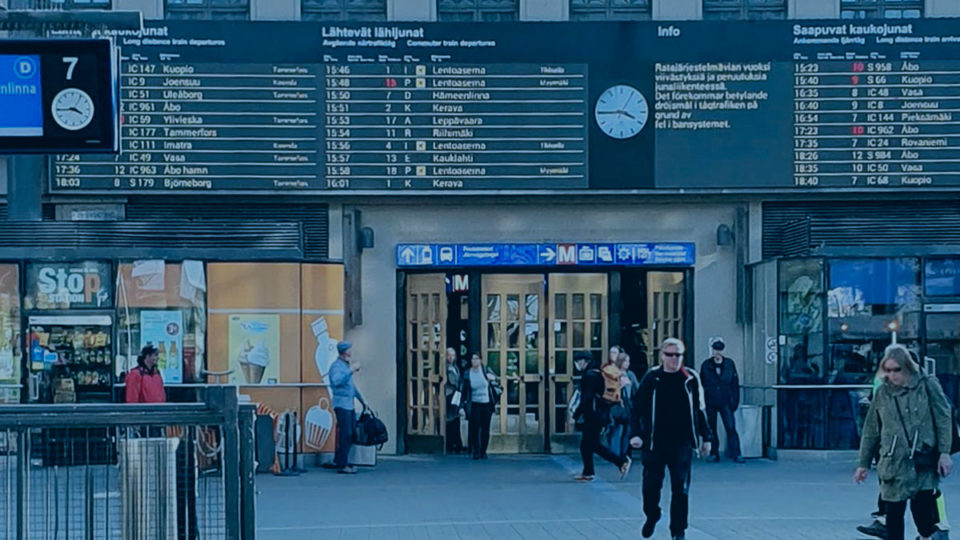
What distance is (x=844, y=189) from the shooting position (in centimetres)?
1950

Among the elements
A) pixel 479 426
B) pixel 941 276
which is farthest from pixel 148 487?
pixel 941 276

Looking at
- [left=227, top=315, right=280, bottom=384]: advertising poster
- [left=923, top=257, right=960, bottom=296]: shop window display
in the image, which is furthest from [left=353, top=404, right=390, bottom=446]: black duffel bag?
[left=923, top=257, right=960, bottom=296]: shop window display

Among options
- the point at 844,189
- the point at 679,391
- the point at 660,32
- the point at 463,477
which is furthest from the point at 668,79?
the point at 679,391

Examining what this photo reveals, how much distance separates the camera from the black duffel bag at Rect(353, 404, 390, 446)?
18.0m

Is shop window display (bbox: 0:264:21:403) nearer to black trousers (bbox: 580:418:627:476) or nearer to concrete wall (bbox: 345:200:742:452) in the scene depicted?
concrete wall (bbox: 345:200:742:452)

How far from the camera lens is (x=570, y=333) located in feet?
66.9

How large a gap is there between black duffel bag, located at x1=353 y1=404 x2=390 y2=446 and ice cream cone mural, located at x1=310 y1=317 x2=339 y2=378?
102 centimetres

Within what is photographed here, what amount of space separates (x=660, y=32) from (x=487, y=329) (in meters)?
5.09

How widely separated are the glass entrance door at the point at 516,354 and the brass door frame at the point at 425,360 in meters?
0.69

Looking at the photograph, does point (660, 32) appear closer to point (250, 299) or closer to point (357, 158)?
point (357, 158)

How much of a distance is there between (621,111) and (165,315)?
7062mm

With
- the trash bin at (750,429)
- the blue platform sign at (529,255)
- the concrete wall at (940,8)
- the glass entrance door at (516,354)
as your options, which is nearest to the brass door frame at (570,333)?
the glass entrance door at (516,354)

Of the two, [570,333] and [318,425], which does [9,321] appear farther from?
[570,333]

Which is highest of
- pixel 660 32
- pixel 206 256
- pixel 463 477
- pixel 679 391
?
pixel 660 32
